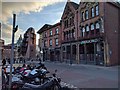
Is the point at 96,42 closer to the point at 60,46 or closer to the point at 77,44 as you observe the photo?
the point at 77,44

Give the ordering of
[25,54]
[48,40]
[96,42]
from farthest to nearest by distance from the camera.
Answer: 1. [25,54]
2. [48,40]
3. [96,42]

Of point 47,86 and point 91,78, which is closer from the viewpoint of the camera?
point 47,86

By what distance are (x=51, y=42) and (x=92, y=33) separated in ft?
56.6

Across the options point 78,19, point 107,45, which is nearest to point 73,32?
point 78,19

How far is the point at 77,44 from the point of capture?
3412cm

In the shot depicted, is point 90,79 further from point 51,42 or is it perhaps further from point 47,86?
point 51,42

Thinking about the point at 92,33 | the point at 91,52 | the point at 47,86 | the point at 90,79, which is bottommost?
the point at 90,79

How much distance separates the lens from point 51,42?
45.7 m

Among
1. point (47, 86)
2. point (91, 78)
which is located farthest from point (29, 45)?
point (47, 86)

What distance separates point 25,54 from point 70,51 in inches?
1198

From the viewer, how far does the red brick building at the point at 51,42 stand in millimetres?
42441

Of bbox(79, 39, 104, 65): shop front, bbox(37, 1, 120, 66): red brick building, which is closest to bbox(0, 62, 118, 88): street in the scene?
bbox(79, 39, 104, 65): shop front

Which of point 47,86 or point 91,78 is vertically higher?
point 47,86

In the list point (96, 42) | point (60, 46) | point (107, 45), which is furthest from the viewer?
point (60, 46)
